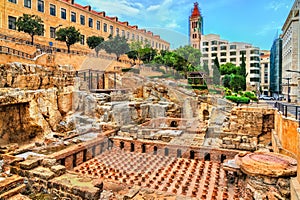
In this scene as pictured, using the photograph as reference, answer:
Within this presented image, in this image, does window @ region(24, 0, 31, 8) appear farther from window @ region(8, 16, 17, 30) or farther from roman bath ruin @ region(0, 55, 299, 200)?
roman bath ruin @ region(0, 55, 299, 200)

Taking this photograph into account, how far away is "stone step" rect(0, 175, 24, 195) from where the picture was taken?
572 centimetres

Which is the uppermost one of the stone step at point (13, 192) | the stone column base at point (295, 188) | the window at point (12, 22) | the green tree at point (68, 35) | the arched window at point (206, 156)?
the window at point (12, 22)

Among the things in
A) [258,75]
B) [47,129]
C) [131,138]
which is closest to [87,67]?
[47,129]

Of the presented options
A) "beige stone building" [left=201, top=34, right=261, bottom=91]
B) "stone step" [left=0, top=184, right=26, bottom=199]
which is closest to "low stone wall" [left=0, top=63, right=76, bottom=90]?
"stone step" [left=0, top=184, right=26, bottom=199]

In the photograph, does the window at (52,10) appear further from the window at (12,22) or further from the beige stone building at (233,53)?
the beige stone building at (233,53)

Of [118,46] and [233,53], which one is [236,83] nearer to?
[118,46]

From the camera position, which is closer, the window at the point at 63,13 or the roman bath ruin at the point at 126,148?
the roman bath ruin at the point at 126,148

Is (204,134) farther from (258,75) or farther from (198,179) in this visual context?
(258,75)

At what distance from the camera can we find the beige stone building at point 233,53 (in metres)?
53.1

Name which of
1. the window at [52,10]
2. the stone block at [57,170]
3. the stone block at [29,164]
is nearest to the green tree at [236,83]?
the window at [52,10]

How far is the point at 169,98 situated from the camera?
25469mm

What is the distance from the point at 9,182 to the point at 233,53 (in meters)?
56.6

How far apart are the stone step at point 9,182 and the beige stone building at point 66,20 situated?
16.5 metres

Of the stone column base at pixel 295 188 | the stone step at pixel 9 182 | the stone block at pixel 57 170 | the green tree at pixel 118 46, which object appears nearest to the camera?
the stone column base at pixel 295 188
